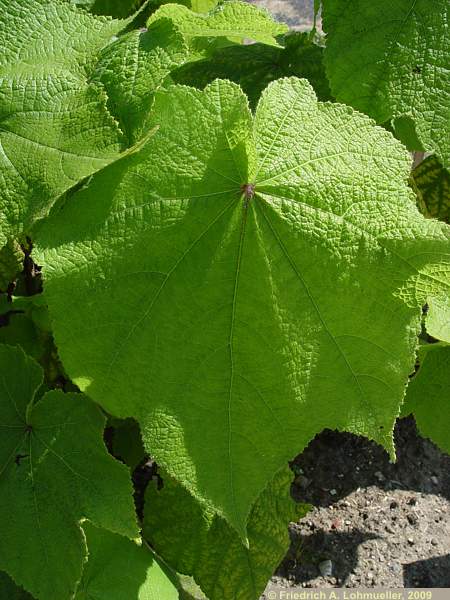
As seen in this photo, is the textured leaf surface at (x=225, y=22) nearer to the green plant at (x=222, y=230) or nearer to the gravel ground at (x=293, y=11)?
the green plant at (x=222, y=230)

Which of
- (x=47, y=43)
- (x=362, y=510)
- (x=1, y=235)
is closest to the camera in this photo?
(x=1, y=235)

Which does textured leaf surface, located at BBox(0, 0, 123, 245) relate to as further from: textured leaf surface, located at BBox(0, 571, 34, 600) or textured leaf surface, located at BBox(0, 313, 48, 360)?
textured leaf surface, located at BBox(0, 571, 34, 600)

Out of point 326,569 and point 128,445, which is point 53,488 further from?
point 326,569

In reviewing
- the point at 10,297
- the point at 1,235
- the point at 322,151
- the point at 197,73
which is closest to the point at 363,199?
the point at 322,151

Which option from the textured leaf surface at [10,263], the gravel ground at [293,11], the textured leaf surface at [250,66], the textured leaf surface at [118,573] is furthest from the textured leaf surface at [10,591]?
the gravel ground at [293,11]

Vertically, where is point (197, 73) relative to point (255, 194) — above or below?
above

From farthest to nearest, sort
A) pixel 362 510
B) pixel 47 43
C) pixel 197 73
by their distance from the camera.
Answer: pixel 362 510 → pixel 197 73 → pixel 47 43

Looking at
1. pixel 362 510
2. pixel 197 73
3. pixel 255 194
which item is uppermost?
pixel 197 73

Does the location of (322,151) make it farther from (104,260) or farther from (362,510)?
(362,510)

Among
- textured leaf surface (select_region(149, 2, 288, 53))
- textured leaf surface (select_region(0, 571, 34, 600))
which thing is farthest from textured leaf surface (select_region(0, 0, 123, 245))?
textured leaf surface (select_region(0, 571, 34, 600))
